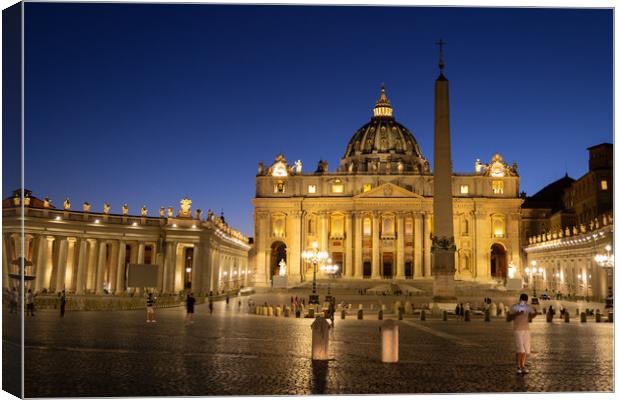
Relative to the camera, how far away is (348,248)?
97.3m

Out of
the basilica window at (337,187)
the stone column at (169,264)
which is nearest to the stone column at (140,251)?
the stone column at (169,264)

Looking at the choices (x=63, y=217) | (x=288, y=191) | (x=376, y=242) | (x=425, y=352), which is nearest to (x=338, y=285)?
(x=376, y=242)

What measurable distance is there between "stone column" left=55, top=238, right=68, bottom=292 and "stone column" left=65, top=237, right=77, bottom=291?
29.1 inches

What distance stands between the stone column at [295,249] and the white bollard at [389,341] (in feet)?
264

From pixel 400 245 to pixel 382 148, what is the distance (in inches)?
1093

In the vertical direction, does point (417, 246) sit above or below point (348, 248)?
above

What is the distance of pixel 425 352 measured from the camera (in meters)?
17.4

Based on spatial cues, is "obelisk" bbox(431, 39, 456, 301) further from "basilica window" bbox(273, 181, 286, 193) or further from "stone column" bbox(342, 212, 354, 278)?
"basilica window" bbox(273, 181, 286, 193)

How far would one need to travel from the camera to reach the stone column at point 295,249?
96312 millimetres

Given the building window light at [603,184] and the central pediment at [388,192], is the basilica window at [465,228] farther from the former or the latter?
the building window light at [603,184]

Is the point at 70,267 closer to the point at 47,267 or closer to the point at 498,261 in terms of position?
the point at 47,267

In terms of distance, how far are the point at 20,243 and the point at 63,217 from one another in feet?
125

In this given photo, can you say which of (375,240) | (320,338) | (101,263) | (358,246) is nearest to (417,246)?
(375,240)

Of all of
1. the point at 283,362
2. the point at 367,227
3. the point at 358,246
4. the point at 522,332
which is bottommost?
the point at 283,362
